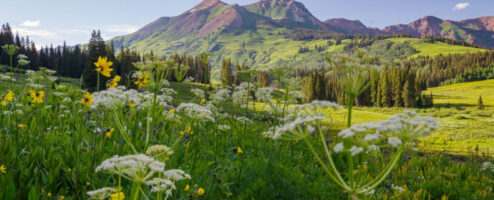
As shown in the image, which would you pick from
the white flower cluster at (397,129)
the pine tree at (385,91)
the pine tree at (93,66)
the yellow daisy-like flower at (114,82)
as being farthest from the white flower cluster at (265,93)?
the pine tree at (385,91)

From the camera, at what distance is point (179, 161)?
4.93m

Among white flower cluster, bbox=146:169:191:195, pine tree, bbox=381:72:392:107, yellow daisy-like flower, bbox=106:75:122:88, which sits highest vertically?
yellow daisy-like flower, bbox=106:75:122:88

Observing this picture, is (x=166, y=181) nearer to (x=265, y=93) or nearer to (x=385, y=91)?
(x=265, y=93)

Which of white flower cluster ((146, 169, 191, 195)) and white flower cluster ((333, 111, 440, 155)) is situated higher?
white flower cluster ((333, 111, 440, 155))

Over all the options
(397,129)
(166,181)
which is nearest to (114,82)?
(166,181)

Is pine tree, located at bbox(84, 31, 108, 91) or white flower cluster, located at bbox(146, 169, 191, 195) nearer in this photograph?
white flower cluster, located at bbox(146, 169, 191, 195)

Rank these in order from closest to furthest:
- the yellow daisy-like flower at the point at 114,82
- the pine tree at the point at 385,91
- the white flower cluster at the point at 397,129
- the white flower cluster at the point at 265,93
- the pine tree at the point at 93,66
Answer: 1. the white flower cluster at the point at 397,129
2. the yellow daisy-like flower at the point at 114,82
3. the white flower cluster at the point at 265,93
4. the pine tree at the point at 93,66
5. the pine tree at the point at 385,91

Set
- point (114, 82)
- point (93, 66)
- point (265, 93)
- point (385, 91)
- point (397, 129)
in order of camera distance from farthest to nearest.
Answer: point (385, 91) < point (93, 66) < point (265, 93) < point (114, 82) < point (397, 129)

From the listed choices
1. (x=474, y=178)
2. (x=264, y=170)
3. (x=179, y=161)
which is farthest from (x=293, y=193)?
(x=474, y=178)

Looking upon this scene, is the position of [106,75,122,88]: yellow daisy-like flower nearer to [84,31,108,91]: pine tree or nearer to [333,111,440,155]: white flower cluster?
[333,111,440,155]: white flower cluster

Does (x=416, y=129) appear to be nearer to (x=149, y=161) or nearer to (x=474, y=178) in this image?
(x=149, y=161)

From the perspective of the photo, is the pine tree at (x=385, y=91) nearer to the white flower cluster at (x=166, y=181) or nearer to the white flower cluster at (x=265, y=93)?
the white flower cluster at (x=265, y=93)

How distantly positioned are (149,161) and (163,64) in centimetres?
159

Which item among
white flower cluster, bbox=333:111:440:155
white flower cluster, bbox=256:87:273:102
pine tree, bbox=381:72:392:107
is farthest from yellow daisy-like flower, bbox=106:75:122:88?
pine tree, bbox=381:72:392:107
